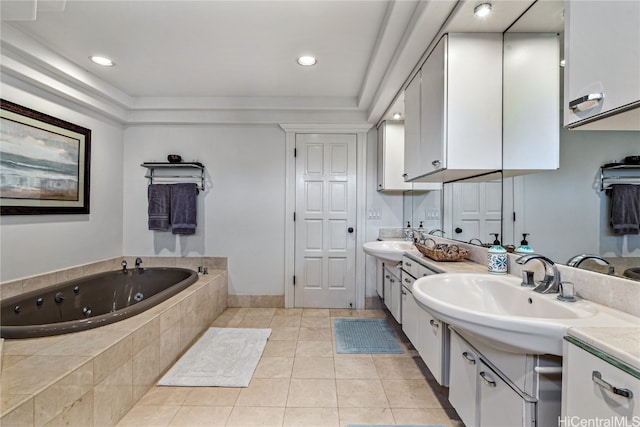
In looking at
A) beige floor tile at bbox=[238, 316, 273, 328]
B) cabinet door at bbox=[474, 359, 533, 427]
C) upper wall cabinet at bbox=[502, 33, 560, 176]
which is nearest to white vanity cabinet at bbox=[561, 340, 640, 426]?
cabinet door at bbox=[474, 359, 533, 427]

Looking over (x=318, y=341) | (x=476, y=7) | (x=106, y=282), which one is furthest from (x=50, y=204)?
(x=476, y=7)

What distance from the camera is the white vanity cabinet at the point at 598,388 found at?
0.66 m

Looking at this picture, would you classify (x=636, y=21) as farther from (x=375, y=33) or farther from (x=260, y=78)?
(x=260, y=78)

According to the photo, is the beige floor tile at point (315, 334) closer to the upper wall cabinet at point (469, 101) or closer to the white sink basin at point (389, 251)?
the white sink basin at point (389, 251)

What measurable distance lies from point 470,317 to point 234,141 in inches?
127

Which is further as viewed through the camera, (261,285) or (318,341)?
(261,285)

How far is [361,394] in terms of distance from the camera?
76.0 inches

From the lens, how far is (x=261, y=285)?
3617mm

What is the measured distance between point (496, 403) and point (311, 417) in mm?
1005

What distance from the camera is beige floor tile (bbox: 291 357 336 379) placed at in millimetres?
2148

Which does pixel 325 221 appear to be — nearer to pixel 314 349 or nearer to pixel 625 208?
pixel 314 349

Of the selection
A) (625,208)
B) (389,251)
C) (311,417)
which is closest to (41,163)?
(311,417)

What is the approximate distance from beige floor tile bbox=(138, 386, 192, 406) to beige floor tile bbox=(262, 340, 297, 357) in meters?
0.67

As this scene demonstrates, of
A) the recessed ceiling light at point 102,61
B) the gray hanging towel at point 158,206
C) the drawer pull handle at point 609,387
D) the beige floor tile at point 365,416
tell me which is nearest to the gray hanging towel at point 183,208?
the gray hanging towel at point 158,206
